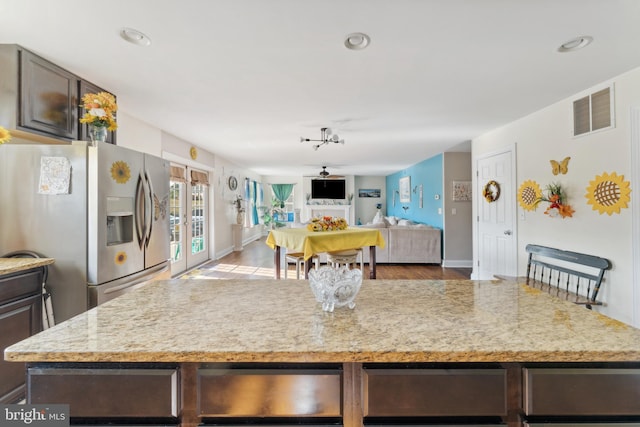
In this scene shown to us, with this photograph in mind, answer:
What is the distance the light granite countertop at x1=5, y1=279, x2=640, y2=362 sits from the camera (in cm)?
80

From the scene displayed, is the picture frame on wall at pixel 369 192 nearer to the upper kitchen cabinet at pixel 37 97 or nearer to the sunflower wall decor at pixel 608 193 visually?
the sunflower wall decor at pixel 608 193

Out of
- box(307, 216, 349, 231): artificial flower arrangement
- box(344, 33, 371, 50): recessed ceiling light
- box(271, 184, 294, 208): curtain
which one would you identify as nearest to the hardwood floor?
box(307, 216, 349, 231): artificial flower arrangement

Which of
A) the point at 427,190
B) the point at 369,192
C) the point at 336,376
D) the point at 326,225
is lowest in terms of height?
the point at 336,376

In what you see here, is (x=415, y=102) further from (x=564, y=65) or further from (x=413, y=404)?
(x=413, y=404)

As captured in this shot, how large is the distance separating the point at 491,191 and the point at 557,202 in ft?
4.03

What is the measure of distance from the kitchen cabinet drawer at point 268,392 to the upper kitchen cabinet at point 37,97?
232 centimetres

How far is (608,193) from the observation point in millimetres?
2533

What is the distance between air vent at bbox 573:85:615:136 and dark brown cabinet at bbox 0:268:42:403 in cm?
444

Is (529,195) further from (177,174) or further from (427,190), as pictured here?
(177,174)

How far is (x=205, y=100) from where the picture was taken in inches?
117

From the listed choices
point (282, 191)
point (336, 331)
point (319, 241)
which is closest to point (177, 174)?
point (319, 241)

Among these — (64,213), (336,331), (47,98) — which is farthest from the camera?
(47,98)

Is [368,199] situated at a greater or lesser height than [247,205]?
greater

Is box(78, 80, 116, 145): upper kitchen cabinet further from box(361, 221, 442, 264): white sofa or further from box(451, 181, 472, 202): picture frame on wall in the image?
box(451, 181, 472, 202): picture frame on wall
